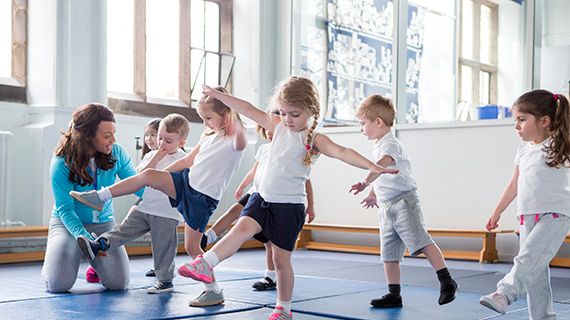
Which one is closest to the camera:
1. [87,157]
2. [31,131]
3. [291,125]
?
[291,125]

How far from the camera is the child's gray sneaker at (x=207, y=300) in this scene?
3533 mm

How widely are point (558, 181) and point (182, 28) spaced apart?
209 inches

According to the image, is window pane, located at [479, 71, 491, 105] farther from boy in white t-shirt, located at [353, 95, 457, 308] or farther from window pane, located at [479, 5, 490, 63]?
boy in white t-shirt, located at [353, 95, 457, 308]

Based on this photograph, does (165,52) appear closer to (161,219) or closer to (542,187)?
(161,219)

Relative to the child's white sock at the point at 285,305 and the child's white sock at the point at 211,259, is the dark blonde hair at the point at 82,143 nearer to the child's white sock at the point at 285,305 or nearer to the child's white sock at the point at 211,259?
the child's white sock at the point at 211,259

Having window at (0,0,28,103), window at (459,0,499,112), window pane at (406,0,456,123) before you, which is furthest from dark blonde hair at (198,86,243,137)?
window at (459,0,499,112)

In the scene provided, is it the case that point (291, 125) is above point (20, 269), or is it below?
above

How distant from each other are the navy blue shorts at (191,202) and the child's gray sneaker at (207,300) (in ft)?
1.10

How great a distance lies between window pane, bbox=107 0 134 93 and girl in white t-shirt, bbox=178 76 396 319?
13.8ft

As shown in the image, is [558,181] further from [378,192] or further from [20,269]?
[20,269]

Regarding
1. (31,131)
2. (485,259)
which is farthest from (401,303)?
(31,131)

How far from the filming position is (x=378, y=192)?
3.73 m

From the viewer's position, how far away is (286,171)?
312 cm

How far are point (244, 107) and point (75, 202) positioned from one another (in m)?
1.50
